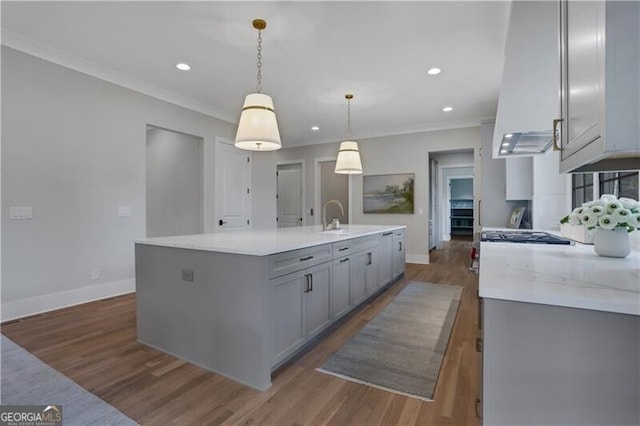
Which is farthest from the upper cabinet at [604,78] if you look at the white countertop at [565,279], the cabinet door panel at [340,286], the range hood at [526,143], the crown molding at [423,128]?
the crown molding at [423,128]

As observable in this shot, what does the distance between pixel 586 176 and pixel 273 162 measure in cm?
523

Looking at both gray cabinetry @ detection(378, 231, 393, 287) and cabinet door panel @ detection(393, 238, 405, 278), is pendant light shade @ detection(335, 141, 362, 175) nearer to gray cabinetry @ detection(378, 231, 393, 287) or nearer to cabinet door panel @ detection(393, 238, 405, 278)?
gray cabinetry @ detection(378, 231, 393, 287)

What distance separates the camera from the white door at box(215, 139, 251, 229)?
539 cm

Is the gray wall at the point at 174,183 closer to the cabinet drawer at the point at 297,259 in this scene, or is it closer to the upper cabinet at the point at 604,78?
the cabinet drawer at the point at 297,259

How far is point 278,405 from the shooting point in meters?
1.76

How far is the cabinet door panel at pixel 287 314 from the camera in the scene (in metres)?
2.03

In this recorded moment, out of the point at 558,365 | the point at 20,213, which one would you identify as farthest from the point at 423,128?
the point at 20,213

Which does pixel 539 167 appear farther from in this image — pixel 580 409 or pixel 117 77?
pixel 117 77

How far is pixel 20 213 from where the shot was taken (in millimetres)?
3111

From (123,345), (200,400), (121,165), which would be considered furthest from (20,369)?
(121,165)

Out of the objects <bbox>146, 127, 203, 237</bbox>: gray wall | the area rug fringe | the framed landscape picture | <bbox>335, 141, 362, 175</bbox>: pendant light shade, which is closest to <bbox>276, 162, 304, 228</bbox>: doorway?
the framed landscape picture

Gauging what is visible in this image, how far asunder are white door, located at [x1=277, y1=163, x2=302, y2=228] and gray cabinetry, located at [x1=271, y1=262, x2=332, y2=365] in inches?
216

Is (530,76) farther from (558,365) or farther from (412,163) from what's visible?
(412,163)

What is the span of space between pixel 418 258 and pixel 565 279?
5409 mm
